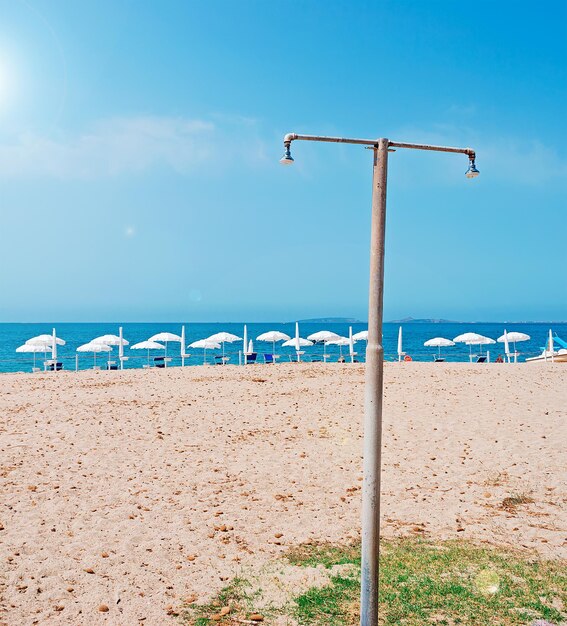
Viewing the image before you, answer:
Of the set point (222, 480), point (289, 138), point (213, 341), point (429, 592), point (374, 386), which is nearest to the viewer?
point (374, 386)

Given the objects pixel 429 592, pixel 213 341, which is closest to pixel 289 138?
pixel 429 592

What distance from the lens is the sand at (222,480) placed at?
739 centimetres

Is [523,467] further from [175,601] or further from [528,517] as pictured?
[175,601]

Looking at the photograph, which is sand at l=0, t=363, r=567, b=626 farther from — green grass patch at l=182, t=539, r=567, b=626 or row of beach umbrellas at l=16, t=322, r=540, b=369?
row of beach umbrellas at l=16, t=322, r=540, b=369

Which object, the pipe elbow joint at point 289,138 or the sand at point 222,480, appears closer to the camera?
the pipe elbow joint at point 289,138

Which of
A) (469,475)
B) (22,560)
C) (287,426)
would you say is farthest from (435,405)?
(22,560)

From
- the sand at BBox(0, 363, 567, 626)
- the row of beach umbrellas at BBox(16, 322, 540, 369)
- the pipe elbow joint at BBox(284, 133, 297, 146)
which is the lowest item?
the sand at BBox(0, 363, 567, 626)

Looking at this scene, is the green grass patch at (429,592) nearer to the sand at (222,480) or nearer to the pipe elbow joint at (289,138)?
the sand at (222,480)

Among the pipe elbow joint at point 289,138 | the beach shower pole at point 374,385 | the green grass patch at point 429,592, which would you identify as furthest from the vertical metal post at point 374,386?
the green grass patch at point 429,592

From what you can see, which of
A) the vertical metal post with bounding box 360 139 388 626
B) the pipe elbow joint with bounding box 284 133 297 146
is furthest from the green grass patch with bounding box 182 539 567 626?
the pipe elbow joint with bounding box 284 133 297 146

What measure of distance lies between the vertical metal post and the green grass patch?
3.82 feet

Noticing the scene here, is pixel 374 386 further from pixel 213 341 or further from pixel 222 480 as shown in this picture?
pixel 213 341

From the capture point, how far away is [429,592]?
21.6 ft

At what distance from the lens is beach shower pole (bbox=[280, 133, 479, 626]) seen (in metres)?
5.05
